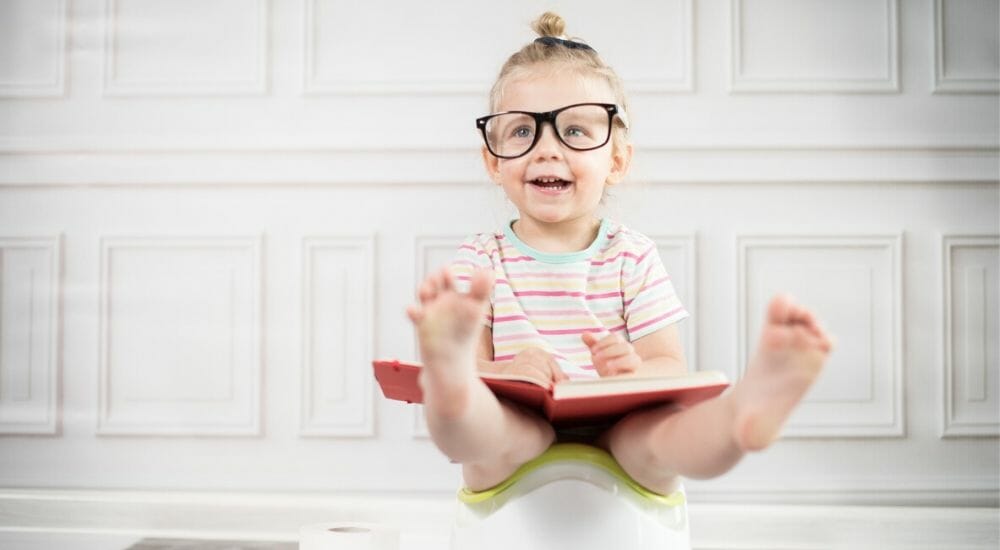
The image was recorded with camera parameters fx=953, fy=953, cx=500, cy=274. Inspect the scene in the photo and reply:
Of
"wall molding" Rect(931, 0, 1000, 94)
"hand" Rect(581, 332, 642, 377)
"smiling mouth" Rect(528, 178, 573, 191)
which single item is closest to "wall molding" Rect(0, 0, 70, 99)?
"smiling mouth" Rect(528, 178, 573, 191)

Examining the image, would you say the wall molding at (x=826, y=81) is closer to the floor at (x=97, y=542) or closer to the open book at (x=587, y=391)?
the open book at (x=587, y=391)

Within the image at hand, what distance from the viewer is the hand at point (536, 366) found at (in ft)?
3.32

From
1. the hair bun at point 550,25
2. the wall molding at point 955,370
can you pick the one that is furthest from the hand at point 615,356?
the wall molding at point 955,370

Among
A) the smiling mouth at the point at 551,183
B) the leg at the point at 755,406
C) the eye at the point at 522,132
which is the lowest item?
the leg at the point at 755,406

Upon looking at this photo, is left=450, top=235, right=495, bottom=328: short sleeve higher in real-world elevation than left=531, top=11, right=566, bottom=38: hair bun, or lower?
lower

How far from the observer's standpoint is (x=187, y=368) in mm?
1914

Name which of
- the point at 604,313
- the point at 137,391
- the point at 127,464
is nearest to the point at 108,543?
the point at 127,464

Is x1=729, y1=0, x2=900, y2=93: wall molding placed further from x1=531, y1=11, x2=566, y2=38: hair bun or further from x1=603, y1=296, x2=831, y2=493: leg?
x1=603, y1=296, x2=831, y2=493: leg

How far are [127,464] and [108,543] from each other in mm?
158

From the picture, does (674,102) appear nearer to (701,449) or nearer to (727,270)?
(727,270)

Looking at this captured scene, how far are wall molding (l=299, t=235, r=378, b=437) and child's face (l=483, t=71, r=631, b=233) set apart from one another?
74cm

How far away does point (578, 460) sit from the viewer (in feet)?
3.08

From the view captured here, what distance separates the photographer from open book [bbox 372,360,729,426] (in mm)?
845

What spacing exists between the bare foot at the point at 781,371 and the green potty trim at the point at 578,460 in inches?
7.7
